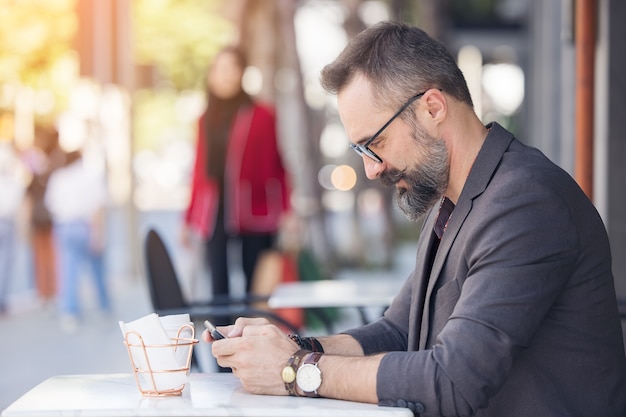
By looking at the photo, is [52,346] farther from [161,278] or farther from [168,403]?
[168,403]

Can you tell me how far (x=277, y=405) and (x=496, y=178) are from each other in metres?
0.77

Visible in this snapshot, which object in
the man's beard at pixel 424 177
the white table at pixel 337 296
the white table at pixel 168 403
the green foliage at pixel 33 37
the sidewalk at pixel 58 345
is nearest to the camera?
the white table at pixel 168 403

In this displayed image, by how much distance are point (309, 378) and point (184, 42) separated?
27.6m

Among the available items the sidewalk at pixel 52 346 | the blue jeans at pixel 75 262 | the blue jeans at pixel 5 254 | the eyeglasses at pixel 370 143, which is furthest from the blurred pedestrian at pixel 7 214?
the eyeglasses at pixel 370 143

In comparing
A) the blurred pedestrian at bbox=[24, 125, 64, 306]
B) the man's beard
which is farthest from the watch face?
the blurred pedestrian at bbox=[24, 125, 64, 306]

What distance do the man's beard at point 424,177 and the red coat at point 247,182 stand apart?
16.9 feet

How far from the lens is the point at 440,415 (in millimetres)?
2516

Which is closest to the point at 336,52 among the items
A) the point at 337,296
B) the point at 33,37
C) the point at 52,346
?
the point at 337,296

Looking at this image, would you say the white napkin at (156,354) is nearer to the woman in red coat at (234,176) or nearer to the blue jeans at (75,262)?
the woman in red coat at (234,176)

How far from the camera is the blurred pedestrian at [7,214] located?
12531 mm

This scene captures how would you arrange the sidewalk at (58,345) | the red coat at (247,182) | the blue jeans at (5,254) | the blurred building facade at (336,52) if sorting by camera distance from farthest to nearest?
the blue jeans at (5,254) < the sidewalk at (58,345) < the red coat at (247,182) < the blurred building facade at (336,52)

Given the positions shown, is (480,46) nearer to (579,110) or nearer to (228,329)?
(579,110)

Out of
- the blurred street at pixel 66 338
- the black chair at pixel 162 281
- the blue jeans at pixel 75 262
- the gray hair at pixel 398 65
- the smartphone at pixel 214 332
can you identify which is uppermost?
the gray hair at pixel 398 65

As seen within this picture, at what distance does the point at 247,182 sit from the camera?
26.9 ft
